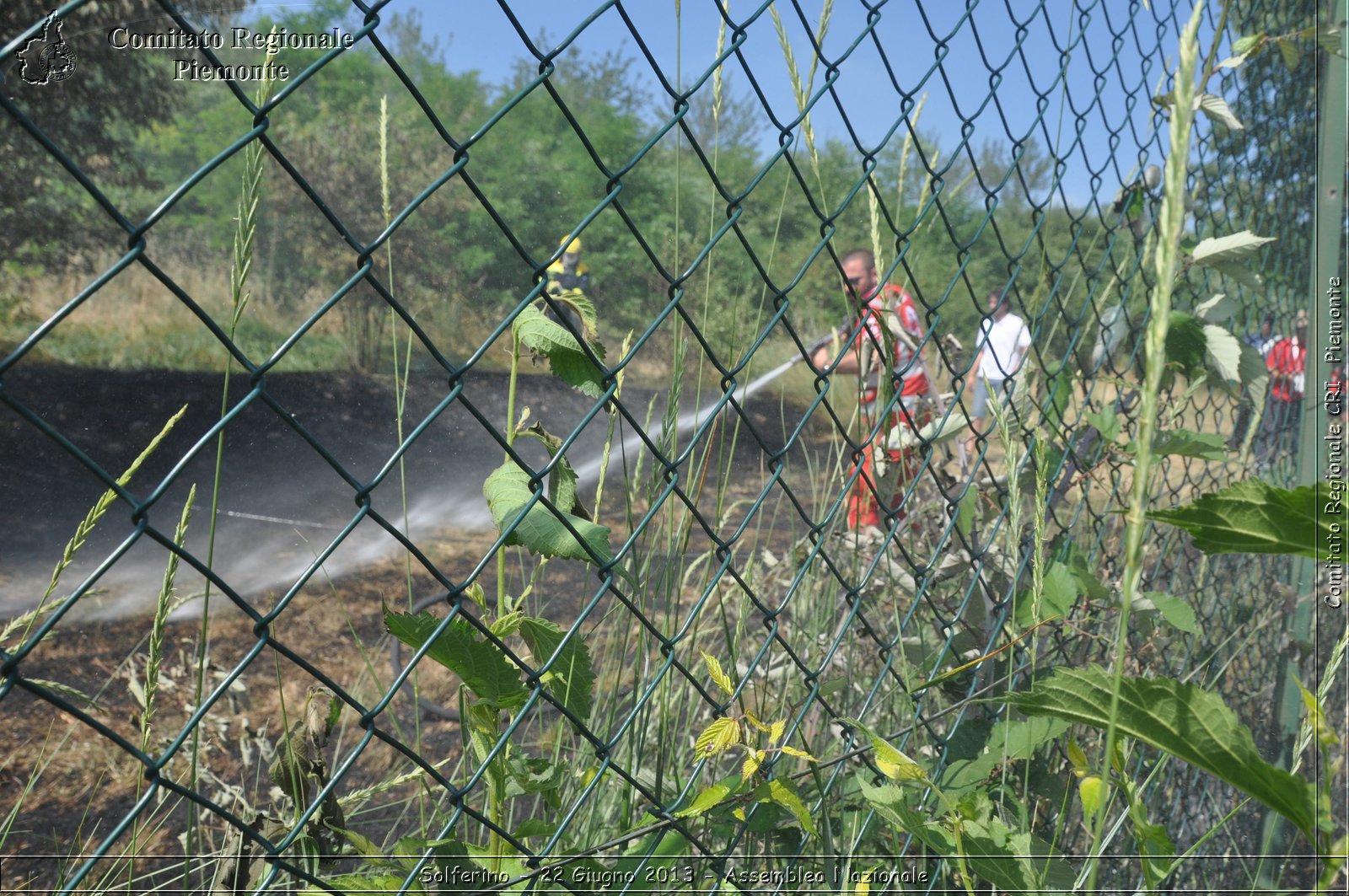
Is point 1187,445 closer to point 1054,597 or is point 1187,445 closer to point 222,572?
point 1054,597

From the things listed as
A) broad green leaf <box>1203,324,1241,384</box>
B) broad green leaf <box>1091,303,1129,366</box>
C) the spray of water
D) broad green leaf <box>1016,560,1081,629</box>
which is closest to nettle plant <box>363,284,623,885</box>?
broad green leaf <box>1016,560,1081,629</box>

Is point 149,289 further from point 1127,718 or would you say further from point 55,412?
point 1127,718

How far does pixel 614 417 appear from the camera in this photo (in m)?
1.15

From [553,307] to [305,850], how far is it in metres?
0.72

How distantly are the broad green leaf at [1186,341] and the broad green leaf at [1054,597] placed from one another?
0.67 m

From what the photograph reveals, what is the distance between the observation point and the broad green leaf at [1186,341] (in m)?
1.87

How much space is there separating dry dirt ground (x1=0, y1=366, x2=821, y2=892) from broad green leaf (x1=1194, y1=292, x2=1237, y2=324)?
1032mm

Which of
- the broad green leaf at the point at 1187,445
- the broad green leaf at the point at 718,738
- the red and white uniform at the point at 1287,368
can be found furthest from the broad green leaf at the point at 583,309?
the red and white uniform at the point at 1287,368

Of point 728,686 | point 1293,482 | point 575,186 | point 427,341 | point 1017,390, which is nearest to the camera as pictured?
point 427,341

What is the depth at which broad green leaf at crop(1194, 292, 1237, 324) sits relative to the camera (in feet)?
6.53

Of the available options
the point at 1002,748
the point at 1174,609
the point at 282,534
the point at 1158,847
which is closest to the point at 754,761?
the point at 1158,847

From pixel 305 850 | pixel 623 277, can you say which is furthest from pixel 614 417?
pixel 623 277

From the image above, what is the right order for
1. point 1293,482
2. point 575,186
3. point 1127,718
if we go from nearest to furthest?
point 1127,718
point 1293,482
point 575,186

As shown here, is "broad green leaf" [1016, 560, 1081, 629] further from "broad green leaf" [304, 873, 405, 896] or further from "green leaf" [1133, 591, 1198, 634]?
"broad green leaf" [304, 873, 405, 896]
